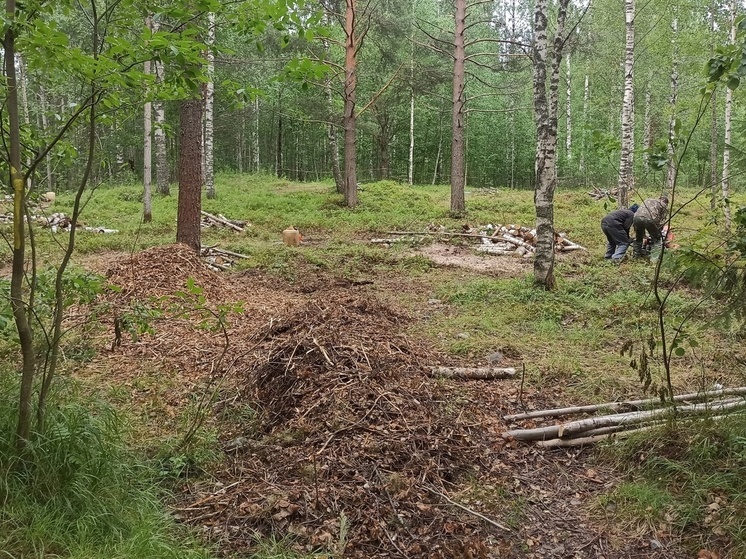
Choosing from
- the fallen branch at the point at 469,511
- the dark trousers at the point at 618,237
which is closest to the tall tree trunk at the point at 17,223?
the fallen branch at the point at 469,511

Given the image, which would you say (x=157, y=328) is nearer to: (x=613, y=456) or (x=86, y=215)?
(x=613, y=456)

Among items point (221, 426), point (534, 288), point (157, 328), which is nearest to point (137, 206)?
point (157, 328)

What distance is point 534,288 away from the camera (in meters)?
8.66

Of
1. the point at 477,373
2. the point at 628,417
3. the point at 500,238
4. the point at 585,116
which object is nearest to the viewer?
the point at 628,417

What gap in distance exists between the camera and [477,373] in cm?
554

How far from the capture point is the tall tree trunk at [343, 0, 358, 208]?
687 inches

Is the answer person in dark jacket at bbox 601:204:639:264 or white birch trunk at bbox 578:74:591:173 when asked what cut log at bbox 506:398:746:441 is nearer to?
person in dark jacket at bbox 601:204:639:264

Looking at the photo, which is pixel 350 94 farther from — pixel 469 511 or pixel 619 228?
pixel 469 511

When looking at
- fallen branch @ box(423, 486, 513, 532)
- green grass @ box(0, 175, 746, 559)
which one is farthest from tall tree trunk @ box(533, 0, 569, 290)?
fallen branch @ box(423, 486, 513, 532)

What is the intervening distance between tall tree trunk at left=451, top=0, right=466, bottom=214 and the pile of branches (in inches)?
533

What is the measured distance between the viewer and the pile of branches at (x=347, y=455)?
3119 millimetres

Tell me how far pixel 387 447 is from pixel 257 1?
3018 millimetres

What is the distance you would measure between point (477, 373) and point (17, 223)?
431 centimetres

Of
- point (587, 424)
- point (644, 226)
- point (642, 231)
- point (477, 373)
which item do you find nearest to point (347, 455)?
point (587, 424)
